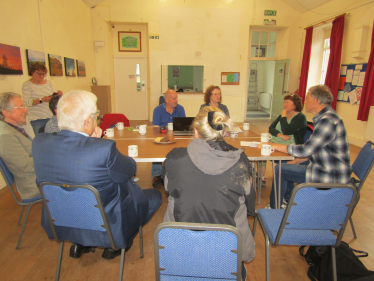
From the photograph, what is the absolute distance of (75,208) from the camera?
137 cm

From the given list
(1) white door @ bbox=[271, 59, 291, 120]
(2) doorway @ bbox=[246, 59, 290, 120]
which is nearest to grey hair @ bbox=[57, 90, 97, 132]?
(1) white door @ bbox=[271, 59, 291, 120]

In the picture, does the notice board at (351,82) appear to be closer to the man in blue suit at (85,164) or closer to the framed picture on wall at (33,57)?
the man in blue suit at (85,164)

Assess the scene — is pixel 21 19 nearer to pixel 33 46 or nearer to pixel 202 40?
pixel 33 46

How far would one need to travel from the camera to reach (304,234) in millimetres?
1482

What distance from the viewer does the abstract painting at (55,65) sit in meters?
4.67

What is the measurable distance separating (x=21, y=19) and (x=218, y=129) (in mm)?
4023

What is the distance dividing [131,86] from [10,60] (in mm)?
4729

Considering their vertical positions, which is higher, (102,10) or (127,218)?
(102,10)

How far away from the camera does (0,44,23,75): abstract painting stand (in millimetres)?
3240

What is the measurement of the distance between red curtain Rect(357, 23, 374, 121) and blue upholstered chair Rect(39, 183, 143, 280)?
19.2ft

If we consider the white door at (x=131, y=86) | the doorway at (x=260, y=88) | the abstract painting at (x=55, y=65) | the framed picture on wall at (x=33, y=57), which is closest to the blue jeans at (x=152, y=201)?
the framed picture on wall at (x=33, y=57)

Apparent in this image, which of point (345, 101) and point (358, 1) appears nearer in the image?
point (358, 1)

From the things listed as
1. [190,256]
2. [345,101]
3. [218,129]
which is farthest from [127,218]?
[345,101]

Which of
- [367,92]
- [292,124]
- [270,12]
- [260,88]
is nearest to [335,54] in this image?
[367,92]
